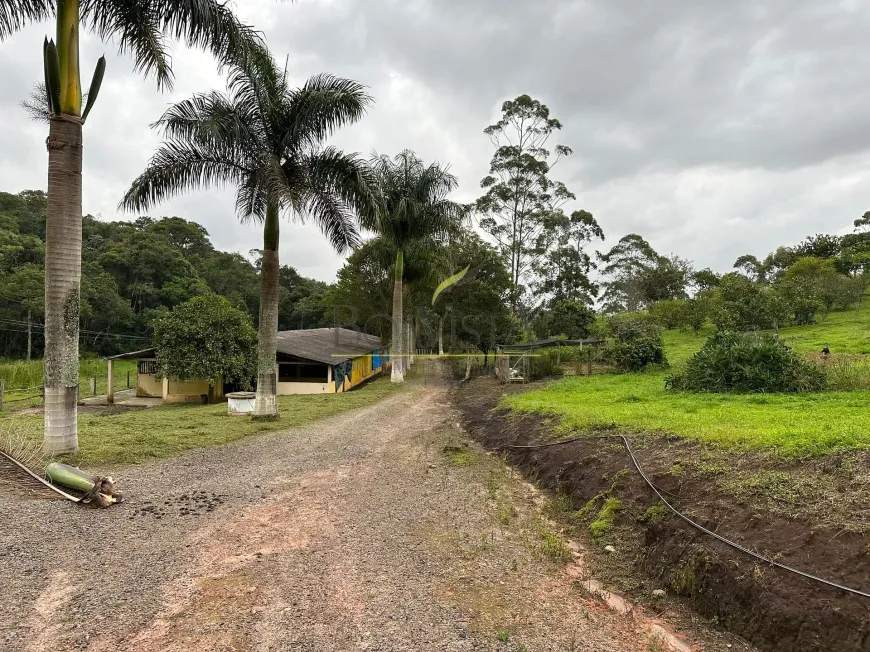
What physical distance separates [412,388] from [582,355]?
8.13 m

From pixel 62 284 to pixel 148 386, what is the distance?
16.5 meters

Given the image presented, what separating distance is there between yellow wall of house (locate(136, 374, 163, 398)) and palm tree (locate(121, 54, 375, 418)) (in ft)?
40.2

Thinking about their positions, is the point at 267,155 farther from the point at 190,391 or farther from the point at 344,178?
the point at 190,391

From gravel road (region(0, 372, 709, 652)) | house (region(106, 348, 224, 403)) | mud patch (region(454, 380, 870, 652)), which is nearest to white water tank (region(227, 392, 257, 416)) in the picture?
gravel road (region(0, 372, 709, 652))

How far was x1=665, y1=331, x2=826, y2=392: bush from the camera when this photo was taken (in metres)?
10.6

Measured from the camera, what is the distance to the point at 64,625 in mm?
3439

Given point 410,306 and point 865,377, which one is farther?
point 410,306

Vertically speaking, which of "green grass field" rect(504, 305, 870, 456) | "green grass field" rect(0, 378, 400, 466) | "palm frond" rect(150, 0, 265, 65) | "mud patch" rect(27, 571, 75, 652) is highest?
"palm frond" rect(150, 0, 265, 65)

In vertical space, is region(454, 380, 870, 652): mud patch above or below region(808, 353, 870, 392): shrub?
below

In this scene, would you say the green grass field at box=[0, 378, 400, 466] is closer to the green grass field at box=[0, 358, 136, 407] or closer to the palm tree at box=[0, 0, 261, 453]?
the palm tree at box=[0, 0, 261, 453]

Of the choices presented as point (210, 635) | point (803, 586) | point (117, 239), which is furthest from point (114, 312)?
point (803, 586)

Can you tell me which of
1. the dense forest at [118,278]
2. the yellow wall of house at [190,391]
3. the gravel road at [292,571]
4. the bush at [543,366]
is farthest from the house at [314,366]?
the gravel road at [292,571]

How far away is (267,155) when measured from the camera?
11.7 meters

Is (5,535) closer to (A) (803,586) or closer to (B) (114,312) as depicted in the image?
(A) (803,586)
